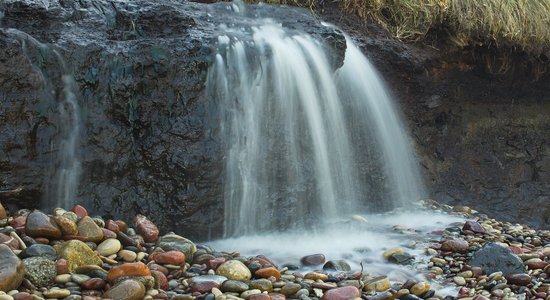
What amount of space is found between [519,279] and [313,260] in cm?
129

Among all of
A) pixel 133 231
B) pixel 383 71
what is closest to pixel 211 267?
pixel 133 231

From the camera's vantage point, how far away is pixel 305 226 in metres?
4.96

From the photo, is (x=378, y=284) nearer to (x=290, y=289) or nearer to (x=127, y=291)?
(x=290, y=289)

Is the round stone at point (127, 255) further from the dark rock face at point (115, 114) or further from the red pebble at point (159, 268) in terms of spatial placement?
the dark rock face at point (115, 114)

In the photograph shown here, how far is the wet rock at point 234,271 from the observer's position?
10.9 ft

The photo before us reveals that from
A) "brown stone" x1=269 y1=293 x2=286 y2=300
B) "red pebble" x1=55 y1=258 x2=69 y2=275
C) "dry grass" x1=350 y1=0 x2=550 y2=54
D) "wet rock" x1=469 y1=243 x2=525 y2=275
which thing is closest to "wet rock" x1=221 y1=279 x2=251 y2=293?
"brown stone" x1=269 y1=293 x2=286 y2=300

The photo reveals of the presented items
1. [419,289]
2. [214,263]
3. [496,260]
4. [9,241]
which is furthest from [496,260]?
[9,241]

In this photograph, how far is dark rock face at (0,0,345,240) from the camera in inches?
156

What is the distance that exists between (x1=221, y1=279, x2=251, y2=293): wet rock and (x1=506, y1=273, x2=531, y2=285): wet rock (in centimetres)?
169

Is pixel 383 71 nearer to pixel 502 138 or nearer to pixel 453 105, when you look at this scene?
pixel 453 105

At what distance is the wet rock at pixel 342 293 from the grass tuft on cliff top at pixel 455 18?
3.88 m

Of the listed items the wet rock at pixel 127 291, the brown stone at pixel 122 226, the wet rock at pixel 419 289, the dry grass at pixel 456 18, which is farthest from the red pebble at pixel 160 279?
the dry grass at pixel 456 18

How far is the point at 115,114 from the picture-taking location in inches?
168

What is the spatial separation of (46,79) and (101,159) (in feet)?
2.18
